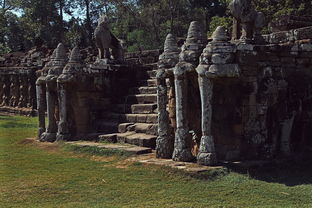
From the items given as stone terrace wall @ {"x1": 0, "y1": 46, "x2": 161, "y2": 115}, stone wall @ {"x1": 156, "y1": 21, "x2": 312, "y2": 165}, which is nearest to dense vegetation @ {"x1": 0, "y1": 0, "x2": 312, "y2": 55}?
Answer: stone terrace wall @ {"x1": 0, "y1": 46, "x2": 161, "y2": 115}

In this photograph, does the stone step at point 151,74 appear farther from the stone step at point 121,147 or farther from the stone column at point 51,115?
the stone step at point 121,147

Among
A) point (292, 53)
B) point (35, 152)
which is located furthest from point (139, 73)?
point (292, 53)

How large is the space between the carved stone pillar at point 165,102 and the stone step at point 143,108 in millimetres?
2011

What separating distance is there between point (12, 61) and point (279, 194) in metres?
19.2

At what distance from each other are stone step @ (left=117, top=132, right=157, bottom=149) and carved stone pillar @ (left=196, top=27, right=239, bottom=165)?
1.98 m

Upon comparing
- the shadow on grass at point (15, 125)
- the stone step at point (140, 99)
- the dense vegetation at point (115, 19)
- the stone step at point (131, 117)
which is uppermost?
the dense vegetation at point (115, 19)

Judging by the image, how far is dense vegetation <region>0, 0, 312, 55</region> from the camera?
30562 millimetres

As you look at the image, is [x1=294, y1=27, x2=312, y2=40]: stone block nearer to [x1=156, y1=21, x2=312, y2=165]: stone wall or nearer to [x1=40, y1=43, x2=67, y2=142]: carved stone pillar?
[x1=156, y1=21, x2=312, y2=165]: stone wall

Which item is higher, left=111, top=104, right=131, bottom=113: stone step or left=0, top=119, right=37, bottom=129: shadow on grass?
left=111, top=104, right=131, bottom=113: stone step

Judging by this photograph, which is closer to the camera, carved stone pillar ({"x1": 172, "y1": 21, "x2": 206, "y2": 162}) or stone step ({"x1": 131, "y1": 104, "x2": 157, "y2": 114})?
carved stone pillar ({"x1": 172, "y1": 21, "x2": 206, "y2": 162})

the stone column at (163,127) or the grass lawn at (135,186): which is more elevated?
the stone column at (163,127)

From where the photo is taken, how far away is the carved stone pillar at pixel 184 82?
728 cm

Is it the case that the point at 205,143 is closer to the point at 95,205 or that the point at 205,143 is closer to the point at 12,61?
the point at 95,205

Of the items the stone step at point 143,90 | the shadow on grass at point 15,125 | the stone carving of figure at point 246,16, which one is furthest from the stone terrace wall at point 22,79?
the stone carving of figure at point 246,16
